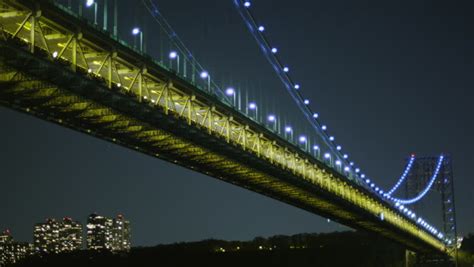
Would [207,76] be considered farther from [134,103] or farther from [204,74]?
[134,103]

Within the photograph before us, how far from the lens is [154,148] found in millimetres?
34438

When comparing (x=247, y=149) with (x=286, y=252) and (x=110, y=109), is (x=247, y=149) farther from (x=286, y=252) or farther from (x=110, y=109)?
(x=286, y=252)

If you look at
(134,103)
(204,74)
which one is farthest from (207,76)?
(134,103)

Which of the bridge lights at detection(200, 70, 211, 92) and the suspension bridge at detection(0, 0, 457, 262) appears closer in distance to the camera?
the suspension bridge at detection(0, 0, 457, 262)

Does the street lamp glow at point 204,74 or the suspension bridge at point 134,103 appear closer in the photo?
the suspension bridge at point 134,103

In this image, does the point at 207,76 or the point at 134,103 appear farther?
the point at 207,76

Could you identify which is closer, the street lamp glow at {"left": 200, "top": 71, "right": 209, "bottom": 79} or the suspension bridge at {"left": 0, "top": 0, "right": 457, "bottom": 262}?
the suspension bridge at {"left": 0, "top": 0, "right": 457, "bottom": 262}

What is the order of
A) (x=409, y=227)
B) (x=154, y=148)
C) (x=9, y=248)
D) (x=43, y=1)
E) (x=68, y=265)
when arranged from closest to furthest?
1. (x=43, y=1)
2. (x=154, y=148)
3. (x=409, y=227)
4. (x=68, y=265)
5. (x=9, y=248)

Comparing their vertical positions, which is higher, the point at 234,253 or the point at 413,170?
the point at 413,170

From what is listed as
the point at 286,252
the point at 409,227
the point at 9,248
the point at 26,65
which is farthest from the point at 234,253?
the point at 26,65

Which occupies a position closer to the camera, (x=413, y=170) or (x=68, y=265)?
(x=68, y=265)

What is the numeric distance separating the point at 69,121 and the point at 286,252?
80811 millimetres

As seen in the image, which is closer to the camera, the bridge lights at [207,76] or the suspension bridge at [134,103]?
the suspension bridge at [134,103]

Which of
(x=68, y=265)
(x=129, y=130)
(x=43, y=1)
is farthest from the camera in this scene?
(x=68, y=265)
